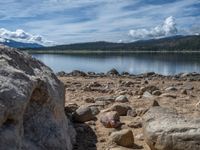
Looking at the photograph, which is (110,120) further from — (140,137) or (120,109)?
(120,109)

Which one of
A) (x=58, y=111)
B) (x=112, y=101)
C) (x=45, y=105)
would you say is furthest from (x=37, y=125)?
(x=112, y=101)

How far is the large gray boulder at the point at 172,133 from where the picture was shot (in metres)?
6.13

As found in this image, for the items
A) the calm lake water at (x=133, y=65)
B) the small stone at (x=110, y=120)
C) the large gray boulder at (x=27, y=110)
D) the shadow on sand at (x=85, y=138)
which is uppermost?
the large gray boulder at (x=27, y=110)

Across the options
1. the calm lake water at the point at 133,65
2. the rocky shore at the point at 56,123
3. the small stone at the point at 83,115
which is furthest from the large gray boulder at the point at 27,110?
the calm lake water at the point at 133,65

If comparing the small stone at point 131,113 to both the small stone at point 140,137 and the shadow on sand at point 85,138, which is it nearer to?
the shadow on sand at point 85,138

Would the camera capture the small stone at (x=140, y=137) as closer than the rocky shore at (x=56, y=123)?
No

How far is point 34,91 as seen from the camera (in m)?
5.77

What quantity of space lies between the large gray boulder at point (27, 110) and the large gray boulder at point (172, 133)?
1.26 m

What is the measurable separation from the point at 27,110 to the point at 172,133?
2162 millimetres

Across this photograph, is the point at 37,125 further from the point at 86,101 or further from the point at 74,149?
the point at 86,101

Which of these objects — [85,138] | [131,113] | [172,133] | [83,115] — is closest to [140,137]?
[85,138]

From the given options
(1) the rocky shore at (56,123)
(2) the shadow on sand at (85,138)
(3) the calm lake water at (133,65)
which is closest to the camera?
(1) the rocky shore at (56,123)

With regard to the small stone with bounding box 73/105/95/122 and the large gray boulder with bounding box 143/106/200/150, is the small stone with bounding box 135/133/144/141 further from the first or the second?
the small stone with bounding box 73/105/95/122

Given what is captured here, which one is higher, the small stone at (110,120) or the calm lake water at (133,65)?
the small stone at (110,120)
